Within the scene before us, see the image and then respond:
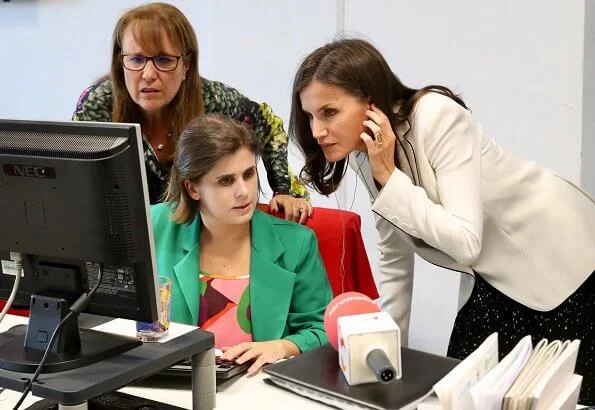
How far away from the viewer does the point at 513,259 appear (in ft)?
5.81

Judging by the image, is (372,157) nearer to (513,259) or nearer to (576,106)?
(513,259)

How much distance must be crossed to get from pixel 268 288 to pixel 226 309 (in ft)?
0.36

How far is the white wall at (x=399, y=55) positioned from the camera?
9.73 feet

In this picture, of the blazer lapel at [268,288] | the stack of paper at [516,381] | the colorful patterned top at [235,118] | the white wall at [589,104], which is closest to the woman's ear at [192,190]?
the blazer lapel at [268,288]

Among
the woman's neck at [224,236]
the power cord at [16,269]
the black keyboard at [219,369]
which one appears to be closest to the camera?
the power cord at [16,269]

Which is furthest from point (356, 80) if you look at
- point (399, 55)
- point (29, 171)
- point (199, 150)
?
point (399, 55)

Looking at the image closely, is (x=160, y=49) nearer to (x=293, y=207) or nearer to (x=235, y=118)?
(x=235, y=118)

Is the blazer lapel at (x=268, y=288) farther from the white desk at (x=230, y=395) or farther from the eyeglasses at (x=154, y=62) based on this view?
the eyeglasses at (x=154, y=62)

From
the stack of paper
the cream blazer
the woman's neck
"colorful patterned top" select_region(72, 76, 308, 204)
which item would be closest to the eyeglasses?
"colorful patterned top" select_region(72, 76, 308, 204)

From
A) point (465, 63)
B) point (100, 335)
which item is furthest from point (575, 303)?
point (465, 63)

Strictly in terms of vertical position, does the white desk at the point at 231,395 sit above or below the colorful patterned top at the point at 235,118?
below

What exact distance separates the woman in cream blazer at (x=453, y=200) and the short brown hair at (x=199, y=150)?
18 centimetres

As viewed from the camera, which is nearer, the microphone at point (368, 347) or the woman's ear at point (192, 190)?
the microphone at point (368, 347)

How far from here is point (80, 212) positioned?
49.3 inches
